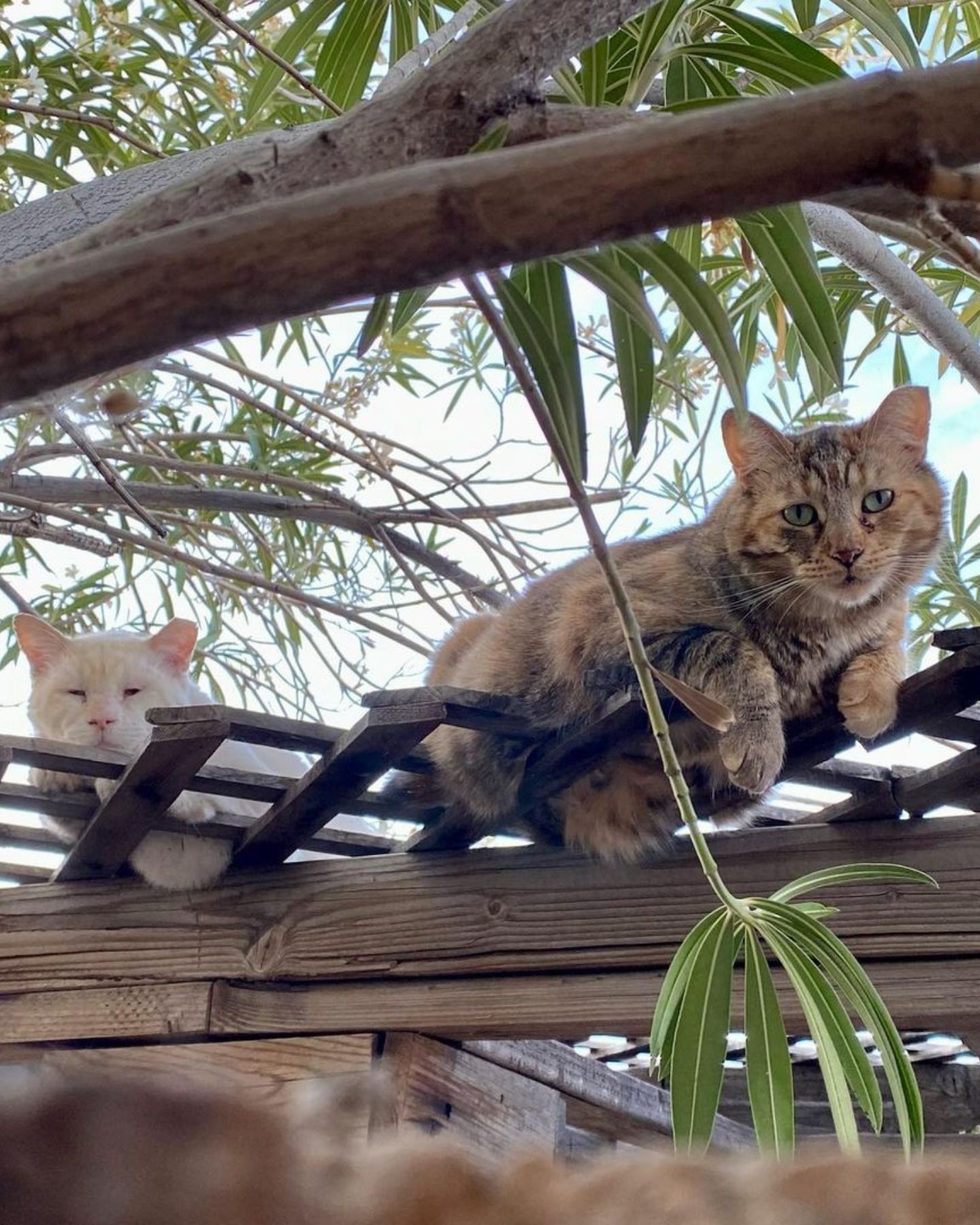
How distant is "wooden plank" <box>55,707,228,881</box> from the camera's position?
1412 mm

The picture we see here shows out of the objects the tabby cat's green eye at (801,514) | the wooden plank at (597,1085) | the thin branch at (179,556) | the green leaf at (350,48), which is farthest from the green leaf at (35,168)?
the wooden plank at (597,1085)

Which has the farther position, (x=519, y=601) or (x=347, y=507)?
(x=347, y=507)

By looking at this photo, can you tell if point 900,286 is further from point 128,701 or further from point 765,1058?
point 128,701

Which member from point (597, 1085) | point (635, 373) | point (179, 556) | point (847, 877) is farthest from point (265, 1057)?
point (635, 373)

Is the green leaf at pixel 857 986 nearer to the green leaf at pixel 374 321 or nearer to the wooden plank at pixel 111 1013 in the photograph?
the green leaf at pixel 374 321

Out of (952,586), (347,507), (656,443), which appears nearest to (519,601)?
(347,507)

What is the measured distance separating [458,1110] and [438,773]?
0.41 m

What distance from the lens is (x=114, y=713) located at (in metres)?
1.98

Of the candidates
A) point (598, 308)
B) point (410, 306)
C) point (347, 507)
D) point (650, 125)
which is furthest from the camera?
point (598, 308)

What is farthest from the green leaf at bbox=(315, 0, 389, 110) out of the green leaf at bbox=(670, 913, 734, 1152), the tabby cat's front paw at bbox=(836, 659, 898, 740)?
the green leaf at bbox=(670, 913, 734, 1152)

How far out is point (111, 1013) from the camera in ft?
5.69

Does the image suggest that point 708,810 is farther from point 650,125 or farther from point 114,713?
point 650,125

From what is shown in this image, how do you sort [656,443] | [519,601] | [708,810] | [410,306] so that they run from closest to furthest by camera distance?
[410,306]
[708,810]
[519,601]
[656,443]

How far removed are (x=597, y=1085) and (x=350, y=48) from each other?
55.3 inches
